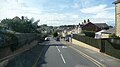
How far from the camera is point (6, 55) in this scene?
2177 cm

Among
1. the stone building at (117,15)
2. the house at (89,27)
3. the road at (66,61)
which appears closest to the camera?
the road at (66,61)

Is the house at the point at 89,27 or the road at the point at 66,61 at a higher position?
the house at the point at 89,27

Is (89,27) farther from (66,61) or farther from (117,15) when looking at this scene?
(66,61)

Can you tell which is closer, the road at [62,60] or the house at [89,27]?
the road at [62,60]

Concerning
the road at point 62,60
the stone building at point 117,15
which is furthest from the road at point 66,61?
the stone building at point 117,15

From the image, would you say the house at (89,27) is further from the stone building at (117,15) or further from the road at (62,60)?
the road at (62,60)

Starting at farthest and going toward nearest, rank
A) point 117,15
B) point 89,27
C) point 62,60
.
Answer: point 89,27
point 117,15
point 62,60

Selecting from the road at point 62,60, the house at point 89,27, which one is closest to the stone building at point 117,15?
the road at point 62,60

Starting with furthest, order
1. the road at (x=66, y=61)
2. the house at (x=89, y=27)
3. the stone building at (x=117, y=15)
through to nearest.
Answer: the house at (x=89, y=27) → the stone building at (x=117, y=15) → the road at (x=66, y=61)

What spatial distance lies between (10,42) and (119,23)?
25088 mm

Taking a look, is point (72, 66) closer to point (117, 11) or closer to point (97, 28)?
point (117, 11)

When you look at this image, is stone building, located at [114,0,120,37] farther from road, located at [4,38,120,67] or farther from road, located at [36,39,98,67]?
road, located at [36,39,98,67]

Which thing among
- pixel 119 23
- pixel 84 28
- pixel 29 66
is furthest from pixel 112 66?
pixel 84 28

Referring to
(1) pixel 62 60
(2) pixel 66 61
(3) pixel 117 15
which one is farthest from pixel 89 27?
(2) pixel 66 61
